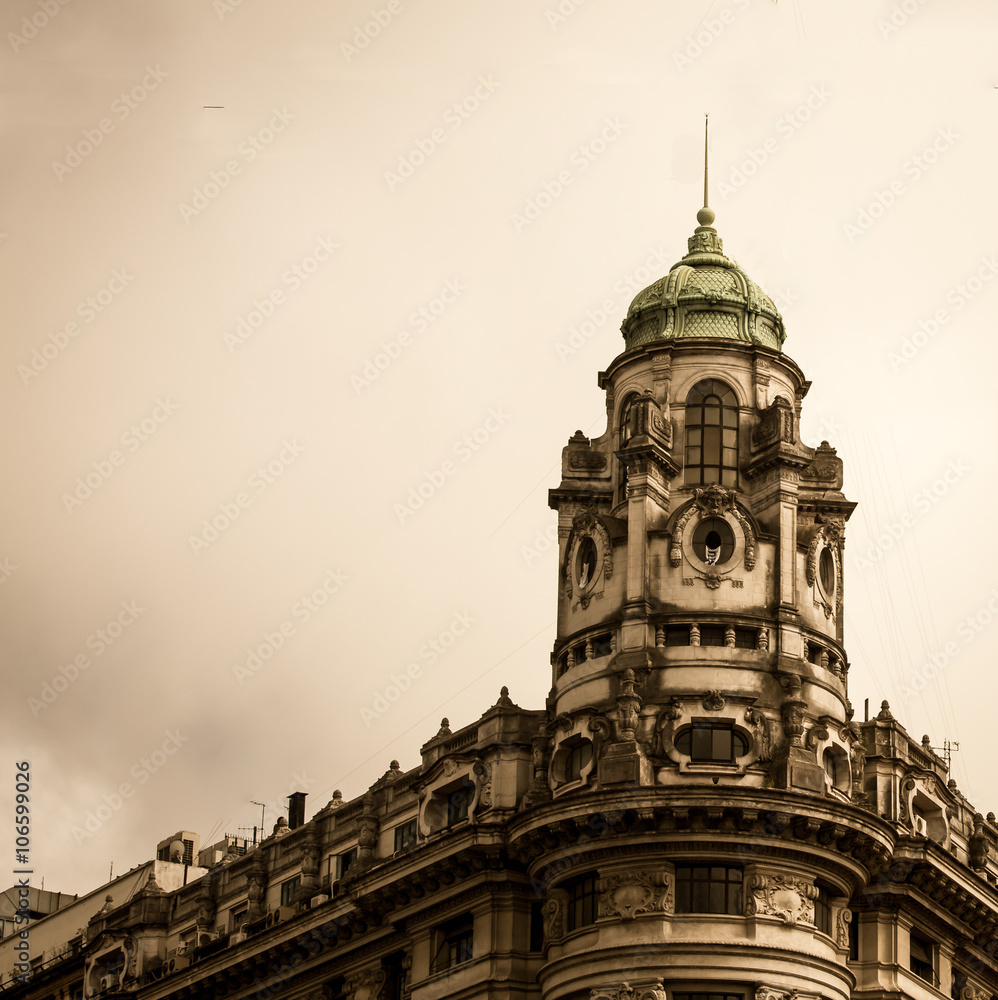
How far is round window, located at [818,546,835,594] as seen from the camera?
80.9m

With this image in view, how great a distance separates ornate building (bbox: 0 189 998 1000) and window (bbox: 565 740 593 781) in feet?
0.48

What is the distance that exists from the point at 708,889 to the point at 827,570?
14615 mm

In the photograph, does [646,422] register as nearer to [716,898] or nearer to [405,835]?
[716,898]

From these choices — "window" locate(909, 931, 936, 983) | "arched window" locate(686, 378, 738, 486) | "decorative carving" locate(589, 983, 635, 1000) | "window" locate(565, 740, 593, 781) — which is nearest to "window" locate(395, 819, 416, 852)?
"window" locate(565, 740, 593, 781)

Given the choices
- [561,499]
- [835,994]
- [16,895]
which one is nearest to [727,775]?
[835,994]

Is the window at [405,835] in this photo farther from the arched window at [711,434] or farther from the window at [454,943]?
the arched window at [711,434]

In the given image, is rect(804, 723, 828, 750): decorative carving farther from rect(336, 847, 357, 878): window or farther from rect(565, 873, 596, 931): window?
rect(336, 847, 357, 878): window

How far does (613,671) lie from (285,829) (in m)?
24.4

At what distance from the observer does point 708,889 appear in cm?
7256

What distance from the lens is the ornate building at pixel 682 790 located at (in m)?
72.5

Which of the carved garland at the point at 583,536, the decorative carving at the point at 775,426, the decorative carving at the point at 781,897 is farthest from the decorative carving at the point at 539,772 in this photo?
the decorative carving at the point at 775,426

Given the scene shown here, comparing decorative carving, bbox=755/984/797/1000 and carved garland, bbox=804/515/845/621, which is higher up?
carved garland, bbox=804/515/845/621

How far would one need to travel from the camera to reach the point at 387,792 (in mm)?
87812

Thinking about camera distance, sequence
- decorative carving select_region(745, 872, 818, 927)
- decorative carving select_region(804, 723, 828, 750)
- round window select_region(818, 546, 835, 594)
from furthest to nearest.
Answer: round window select_region(818, 546, 835, 594) → decorative carving select_region(804, 723, 828, 750) → decorative carving select_region(745, 872, 818, 927)
